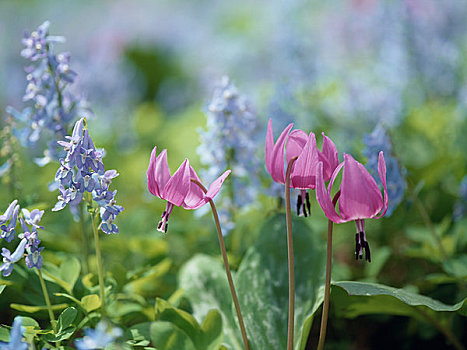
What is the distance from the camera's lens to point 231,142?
1.81 m

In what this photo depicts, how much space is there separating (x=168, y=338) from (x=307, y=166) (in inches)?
23.2

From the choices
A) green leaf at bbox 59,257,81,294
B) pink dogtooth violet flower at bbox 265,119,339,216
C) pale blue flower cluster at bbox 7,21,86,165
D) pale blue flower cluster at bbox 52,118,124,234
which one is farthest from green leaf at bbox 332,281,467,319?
pale blue flower cluster at bbox 7,21,86,165

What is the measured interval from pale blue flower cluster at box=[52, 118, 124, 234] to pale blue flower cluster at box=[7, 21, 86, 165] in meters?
0.47

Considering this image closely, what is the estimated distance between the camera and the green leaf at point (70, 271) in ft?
4.89

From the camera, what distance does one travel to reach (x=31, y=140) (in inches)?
64.7

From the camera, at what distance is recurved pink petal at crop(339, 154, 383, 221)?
3.49ft

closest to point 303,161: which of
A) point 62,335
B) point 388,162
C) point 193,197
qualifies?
point 193,197

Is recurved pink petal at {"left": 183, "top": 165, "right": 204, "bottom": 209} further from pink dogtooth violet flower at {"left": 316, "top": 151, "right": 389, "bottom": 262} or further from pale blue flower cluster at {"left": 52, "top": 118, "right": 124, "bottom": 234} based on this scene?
pink dogtooth violet flower at {"left": 316, "top": 151, "right": 389, "bottom": 262}

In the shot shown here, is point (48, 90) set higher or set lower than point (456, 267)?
higher

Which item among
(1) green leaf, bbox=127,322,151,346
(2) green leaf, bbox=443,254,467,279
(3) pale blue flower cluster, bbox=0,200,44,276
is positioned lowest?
(1) green leaf, bbox=127,322,151,346

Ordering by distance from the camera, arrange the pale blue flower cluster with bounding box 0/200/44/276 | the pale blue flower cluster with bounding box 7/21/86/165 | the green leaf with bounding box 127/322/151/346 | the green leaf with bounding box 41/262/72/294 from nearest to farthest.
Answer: the pale blue flower cluster with bounding box 0/200/44/276 → the green leaf with bounding box 127/322/151/346 → the green leaf with bounding box 41/262/72/294 → the pale blue flower cluster with bounding box 7/21/86/165

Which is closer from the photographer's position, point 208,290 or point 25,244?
point 25,244

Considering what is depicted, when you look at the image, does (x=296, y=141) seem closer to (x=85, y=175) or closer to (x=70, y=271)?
(x=85, y=175)

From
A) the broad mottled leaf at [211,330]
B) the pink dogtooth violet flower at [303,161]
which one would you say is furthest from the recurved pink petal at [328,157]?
the broad mottled leaf at [211,330]
